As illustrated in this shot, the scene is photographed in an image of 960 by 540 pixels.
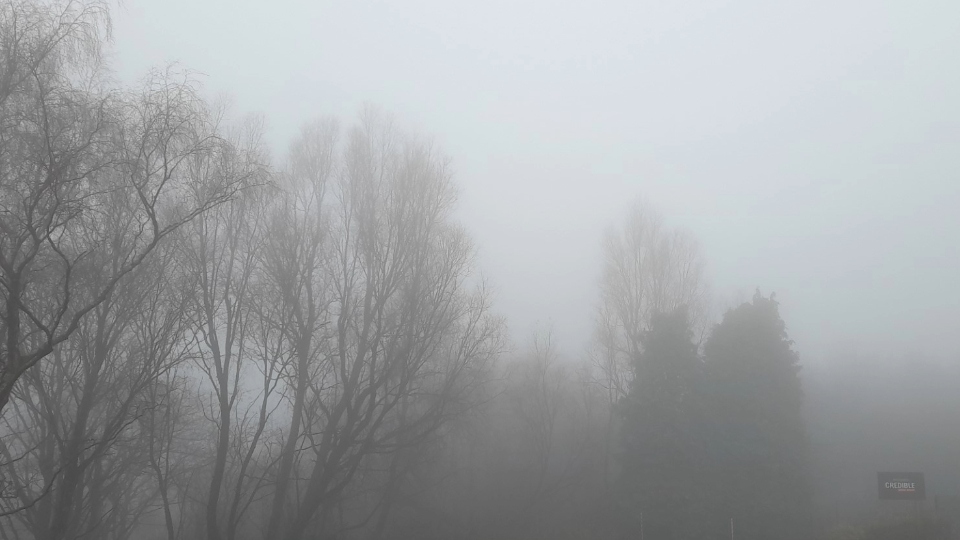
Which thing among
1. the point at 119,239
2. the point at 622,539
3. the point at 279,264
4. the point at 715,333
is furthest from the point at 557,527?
the point at 119,239

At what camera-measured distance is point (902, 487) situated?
866 inches

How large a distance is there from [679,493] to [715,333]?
7.17m

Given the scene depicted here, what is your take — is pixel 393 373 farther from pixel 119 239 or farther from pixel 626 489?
pixel 626 489

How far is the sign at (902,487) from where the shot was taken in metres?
21.7

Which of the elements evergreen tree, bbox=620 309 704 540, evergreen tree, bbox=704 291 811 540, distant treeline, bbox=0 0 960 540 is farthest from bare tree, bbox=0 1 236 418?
evergreen tree, bbox=704 291 811 540

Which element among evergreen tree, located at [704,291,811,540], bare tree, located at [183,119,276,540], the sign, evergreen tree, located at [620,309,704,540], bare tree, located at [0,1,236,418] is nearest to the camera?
bare tree, located at [0,1,236,418]

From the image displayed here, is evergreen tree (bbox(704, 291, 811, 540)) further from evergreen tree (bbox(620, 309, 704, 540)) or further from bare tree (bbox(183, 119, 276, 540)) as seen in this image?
bare tree (bbox(183, 119, 276, 540))

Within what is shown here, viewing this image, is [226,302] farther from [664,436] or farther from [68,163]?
[664,436]

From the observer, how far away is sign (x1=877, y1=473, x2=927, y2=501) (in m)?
21.7

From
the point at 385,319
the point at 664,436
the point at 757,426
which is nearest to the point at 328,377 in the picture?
the point at 385,319

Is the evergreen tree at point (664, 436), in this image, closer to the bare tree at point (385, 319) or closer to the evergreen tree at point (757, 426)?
the evergreen tree at point (757, 426)

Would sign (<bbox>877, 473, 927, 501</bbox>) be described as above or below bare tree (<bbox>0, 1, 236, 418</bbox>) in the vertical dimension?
below

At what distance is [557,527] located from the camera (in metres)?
28.6

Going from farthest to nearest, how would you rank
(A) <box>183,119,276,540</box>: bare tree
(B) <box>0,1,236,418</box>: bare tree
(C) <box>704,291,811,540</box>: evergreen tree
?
(C) <box>704,291,811,540</box>: evergreen tree < (A) <box>183,119,276,540</box>: bare tree < (B) <box>0,1,236,418</box>: bare tree
